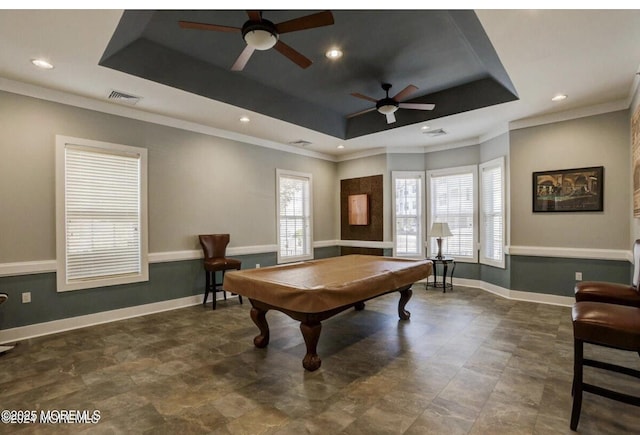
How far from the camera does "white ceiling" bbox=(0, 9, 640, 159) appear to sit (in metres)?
2.49

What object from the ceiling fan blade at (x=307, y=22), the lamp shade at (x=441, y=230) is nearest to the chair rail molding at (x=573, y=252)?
the lamp shade at (x=441, y=230)

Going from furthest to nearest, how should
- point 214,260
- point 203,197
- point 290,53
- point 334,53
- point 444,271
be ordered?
point 444,271
point 203,197
point 214,260
point 334,53
point 290,53

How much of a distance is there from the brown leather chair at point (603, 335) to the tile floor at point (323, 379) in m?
0.23

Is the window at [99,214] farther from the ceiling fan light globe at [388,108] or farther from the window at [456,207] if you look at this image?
the window at [456,207]

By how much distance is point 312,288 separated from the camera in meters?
2.45

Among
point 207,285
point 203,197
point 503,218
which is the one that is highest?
point 203,197

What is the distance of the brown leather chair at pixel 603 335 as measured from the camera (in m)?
1.81

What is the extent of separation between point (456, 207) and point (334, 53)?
3979 millimetres

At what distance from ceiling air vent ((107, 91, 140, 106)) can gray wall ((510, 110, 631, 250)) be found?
5362 mm

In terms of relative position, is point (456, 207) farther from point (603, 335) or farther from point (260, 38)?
point (260, 38)

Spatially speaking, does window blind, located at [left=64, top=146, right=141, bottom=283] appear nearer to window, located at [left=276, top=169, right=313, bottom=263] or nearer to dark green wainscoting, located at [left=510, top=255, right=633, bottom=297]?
window, located at [left=276, top=169, right=313, bottom=263]

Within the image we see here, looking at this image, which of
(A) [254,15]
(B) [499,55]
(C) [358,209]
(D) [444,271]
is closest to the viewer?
(A) [254,15]

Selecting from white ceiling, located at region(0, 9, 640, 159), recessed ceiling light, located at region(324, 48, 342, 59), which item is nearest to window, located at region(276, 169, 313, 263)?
white ceiling, located at region(0, 9, 640, 159)

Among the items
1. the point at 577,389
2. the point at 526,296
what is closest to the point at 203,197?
the point at 577,389
